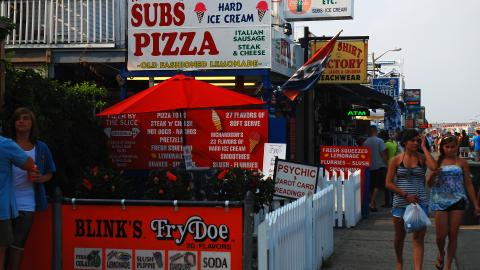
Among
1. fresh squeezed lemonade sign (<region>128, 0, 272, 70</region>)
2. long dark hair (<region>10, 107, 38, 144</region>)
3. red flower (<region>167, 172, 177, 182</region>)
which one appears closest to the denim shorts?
long dark hair (<region>10, 107, 38, 144</region>)

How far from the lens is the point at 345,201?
10781mm

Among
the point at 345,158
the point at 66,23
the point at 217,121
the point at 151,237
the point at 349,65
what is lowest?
the point at 151,237

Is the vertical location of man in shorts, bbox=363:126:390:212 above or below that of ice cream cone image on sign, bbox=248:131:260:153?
below

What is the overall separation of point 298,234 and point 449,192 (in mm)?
1800

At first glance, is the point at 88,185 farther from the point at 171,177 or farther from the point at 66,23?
the point at 66,23

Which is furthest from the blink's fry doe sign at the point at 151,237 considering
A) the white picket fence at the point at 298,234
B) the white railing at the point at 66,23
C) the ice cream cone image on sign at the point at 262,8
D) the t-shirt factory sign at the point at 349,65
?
the t-shirt factory sign at the point at 349,65

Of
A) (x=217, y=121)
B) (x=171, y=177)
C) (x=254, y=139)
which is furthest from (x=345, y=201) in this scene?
(x=171, y=177)

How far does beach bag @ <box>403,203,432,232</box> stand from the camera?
21.6 feet

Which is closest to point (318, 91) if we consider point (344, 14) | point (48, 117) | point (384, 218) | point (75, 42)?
point (344, 14)

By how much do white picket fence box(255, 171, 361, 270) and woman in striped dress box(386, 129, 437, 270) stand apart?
95cm

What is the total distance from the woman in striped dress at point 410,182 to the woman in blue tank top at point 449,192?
0.19m

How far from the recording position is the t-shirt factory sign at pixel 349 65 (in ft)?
51.9

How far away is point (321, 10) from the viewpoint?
1747cm

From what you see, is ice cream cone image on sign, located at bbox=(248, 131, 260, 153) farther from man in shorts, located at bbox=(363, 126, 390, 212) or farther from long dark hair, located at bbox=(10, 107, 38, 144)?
man in shorts, located at bbox=(363, 126, 390, 212)
